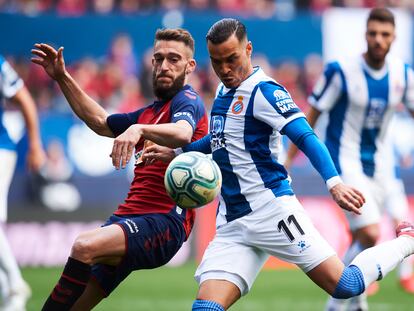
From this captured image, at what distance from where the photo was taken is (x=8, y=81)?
9.19 m

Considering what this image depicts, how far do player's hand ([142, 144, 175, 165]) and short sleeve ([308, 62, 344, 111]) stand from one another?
268 centimetres

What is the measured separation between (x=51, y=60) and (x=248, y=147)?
164cm

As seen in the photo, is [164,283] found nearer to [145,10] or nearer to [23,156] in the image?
[23,156]

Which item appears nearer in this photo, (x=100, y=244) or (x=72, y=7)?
(x=100, y=244)

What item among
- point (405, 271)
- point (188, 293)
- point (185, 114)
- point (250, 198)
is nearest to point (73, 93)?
point (185, 114)

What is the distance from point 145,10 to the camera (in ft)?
64.4

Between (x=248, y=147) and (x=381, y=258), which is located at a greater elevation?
(x=248, y=147)

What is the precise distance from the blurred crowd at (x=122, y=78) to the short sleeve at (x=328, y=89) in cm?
859

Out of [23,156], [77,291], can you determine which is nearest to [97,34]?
[23,156]

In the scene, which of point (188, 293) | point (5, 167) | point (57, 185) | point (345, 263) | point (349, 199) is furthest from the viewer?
point (57, 185)

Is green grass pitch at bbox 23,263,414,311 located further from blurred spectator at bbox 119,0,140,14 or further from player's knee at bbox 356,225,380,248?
blurred spectator at bbox 119,0,140,14

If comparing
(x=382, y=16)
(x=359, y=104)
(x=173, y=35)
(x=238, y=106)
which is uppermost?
(x=173, y=35)

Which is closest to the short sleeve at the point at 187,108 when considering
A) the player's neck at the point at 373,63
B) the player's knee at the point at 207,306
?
the player's knee at the point at 207,306

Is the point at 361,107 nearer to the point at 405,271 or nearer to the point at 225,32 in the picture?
the point at 225,32
